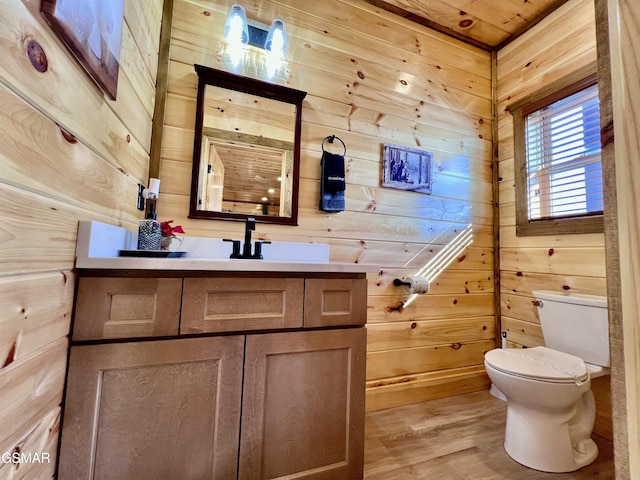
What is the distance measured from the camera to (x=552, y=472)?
1.34 metres

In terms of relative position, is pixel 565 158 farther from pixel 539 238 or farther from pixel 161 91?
pixel 161 91

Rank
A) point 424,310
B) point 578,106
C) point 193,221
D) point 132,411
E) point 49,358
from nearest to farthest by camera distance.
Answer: point 49,358 → point 132,411 → point 193,221 → point 578,106 → point 424,310

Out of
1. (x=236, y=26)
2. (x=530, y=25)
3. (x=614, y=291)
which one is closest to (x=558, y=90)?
(x=530, y=25)

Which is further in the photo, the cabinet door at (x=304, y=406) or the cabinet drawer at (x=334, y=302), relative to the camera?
the cabinet drawer at (x=334, y=302)

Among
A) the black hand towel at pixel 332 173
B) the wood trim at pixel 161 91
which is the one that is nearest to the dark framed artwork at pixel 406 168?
the black hand towel at pixel 332 173

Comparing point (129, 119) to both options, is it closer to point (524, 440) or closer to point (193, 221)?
point (193, 221)

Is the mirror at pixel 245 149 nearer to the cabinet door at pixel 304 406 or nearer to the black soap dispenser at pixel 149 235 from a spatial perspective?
the black soap dispenser at pixel 149 235

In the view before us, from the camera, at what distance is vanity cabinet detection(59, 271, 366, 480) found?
84cm

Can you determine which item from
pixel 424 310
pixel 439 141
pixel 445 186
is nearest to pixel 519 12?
pixel 439 141

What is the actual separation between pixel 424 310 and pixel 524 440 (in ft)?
2.73

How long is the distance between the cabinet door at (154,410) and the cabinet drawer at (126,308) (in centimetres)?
4

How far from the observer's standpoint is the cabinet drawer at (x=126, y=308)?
837mm

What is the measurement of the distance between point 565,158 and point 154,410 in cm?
258

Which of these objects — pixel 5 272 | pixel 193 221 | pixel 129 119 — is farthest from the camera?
pixel 193 221
